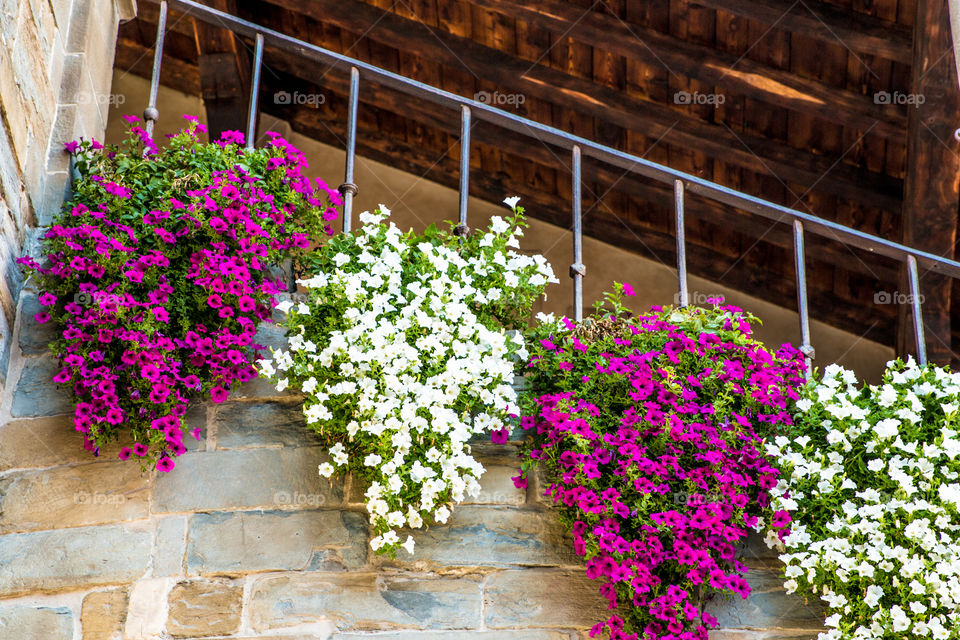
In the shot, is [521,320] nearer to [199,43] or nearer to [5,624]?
[5,624]

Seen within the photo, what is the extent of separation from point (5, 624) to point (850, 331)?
18.3 ft

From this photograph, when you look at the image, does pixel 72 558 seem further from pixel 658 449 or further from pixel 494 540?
pixel 658 449

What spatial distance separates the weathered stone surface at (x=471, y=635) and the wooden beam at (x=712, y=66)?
353 centimetres

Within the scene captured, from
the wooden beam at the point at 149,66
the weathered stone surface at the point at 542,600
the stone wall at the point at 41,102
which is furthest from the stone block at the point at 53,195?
the wooden beam at the point at 149,66

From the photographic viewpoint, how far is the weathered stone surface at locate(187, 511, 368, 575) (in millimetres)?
2742

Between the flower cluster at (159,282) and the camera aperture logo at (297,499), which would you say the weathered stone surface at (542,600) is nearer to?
the camera aperture logo at (297,499)

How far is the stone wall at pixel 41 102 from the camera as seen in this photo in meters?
2.98

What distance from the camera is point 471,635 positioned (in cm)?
269

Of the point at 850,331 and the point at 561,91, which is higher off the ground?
the point at 561,91

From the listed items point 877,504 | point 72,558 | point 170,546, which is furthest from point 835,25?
point 72,558

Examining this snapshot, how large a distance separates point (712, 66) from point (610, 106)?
2.21 feet

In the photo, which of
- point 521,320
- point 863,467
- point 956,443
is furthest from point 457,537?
point 956,443

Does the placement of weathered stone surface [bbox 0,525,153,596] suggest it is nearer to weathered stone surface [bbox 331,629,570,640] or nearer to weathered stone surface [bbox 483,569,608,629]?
weathered stone surface [bbox 331,629,570,640]

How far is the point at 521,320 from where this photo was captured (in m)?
3.26
